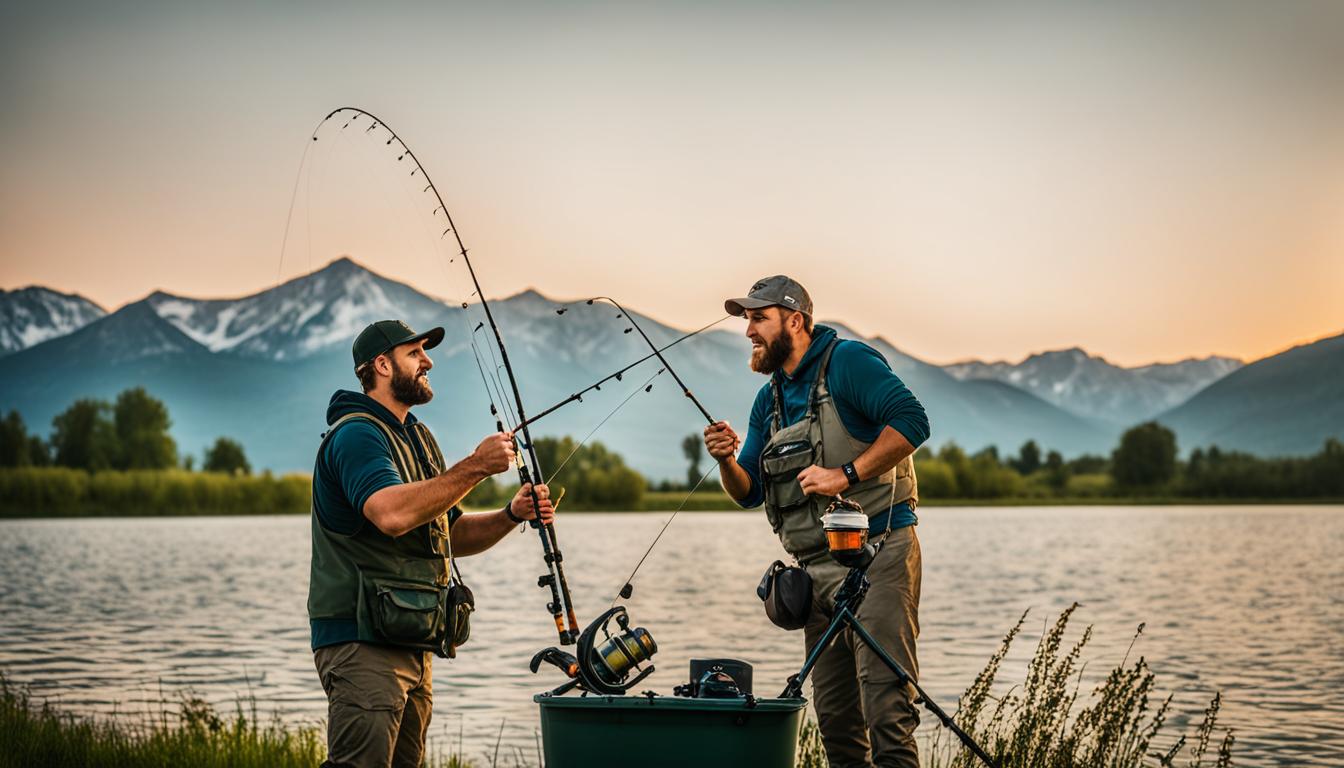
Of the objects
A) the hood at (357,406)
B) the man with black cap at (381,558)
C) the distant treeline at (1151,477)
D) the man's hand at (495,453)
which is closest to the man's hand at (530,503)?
the man with black cap at (381,558)

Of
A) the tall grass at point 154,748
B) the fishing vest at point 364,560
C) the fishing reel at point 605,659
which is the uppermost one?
the fishing vest at point 364,560

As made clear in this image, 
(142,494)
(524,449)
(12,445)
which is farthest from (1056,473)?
(524,449)

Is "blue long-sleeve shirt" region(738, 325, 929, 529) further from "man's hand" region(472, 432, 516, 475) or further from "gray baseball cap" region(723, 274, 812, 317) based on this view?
"man's hand" region(472, 432, 516, 475)

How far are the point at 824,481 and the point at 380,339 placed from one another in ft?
5.56

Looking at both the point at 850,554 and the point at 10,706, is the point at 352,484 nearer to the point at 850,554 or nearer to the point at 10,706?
the point at 850,554

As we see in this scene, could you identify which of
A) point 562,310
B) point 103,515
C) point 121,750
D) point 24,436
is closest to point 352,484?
point 562,310

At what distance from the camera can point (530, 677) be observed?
15.4m

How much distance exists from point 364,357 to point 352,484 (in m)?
0.57

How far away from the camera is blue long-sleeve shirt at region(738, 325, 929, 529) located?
5.01m

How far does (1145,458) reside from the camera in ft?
385

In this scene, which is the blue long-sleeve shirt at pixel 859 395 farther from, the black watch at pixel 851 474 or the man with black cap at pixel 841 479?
the black watch at pixel 851 474

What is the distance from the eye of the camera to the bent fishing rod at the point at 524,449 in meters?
5.08

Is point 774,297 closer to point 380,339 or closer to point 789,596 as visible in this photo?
point 789,596

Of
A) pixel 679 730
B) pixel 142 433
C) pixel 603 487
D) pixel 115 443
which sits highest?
pixel 142 433
